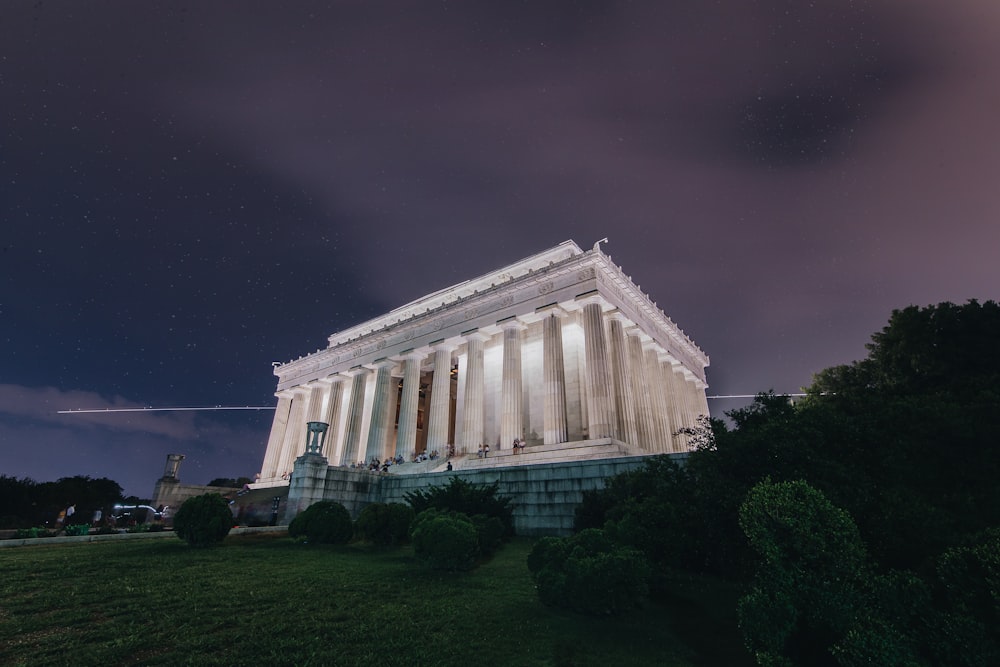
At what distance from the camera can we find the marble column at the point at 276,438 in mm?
48641

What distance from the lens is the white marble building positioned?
30.9 m

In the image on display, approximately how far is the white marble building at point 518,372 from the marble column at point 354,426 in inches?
3.9

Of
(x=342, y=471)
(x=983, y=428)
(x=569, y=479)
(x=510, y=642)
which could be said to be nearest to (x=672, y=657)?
(x=510, y=642)

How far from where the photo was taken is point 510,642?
698 centimetres

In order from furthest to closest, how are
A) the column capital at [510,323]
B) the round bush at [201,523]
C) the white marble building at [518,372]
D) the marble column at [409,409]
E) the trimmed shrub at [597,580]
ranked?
the marble column at [409,409] < the column capital at [510,323] < the white marble building at [518,372] < the round bush at [201,523] < the trimmed shrub at [597,580]

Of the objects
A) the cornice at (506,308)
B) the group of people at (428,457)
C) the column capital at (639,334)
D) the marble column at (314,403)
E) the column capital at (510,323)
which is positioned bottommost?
the group of people at (428,457)

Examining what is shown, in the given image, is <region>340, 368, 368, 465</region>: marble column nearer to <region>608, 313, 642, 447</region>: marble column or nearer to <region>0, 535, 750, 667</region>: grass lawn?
<region>608, 313, 642, 447</region>: marble column

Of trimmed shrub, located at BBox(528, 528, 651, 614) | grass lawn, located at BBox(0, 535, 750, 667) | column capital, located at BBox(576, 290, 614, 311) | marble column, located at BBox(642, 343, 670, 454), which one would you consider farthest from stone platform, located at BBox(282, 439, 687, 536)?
column capital, located at BBox(576, 290, 614, 311)

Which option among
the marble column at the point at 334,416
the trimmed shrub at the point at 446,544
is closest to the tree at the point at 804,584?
the trimmed shrub at the point at 446,544

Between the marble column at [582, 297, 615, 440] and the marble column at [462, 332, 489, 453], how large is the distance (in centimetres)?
901

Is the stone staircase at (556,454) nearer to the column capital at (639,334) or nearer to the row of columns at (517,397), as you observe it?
the row of columns at (517,397)

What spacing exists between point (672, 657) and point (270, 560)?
35.0 feet

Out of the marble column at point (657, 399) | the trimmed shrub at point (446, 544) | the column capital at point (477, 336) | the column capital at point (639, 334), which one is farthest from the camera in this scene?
the column capital at point (477, 336)

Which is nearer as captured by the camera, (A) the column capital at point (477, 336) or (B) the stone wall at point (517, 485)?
(B) the stone wall at point (517, 485)
